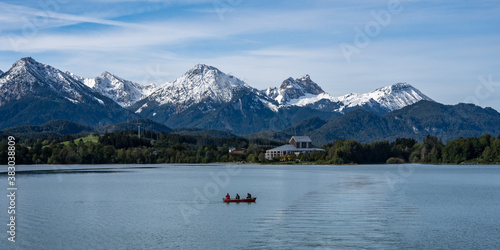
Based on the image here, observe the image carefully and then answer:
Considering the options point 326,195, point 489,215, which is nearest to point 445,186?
point 326,195

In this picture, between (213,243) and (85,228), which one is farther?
(85,228)

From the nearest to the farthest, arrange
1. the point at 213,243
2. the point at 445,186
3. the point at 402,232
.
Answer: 1. the point at 213,243
2. the point at 402,232
3. the point at 445,186

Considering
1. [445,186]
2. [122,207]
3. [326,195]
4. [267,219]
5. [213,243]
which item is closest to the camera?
[213,243]

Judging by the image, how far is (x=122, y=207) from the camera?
2844 inches

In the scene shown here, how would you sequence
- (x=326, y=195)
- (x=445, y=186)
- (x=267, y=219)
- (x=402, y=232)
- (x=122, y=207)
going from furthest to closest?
(x=445, y=186) < (x=326, y=195) < (x=122, y=207) < (x=267, y=219) < (x=402, y=232)

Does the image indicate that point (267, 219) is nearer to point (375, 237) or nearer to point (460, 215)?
point (375, 237)

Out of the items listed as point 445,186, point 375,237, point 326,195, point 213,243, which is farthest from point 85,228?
point 445,186

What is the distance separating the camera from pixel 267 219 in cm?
6072

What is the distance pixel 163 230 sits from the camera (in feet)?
178

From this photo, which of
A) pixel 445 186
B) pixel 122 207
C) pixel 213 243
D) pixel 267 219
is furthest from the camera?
pixel 445 186

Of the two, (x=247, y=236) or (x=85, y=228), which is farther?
(x=85, y=228)

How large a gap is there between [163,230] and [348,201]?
3088 centimetres

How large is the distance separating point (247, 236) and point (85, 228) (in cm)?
1697

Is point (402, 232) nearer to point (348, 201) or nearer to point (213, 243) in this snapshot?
point (213, 243)
